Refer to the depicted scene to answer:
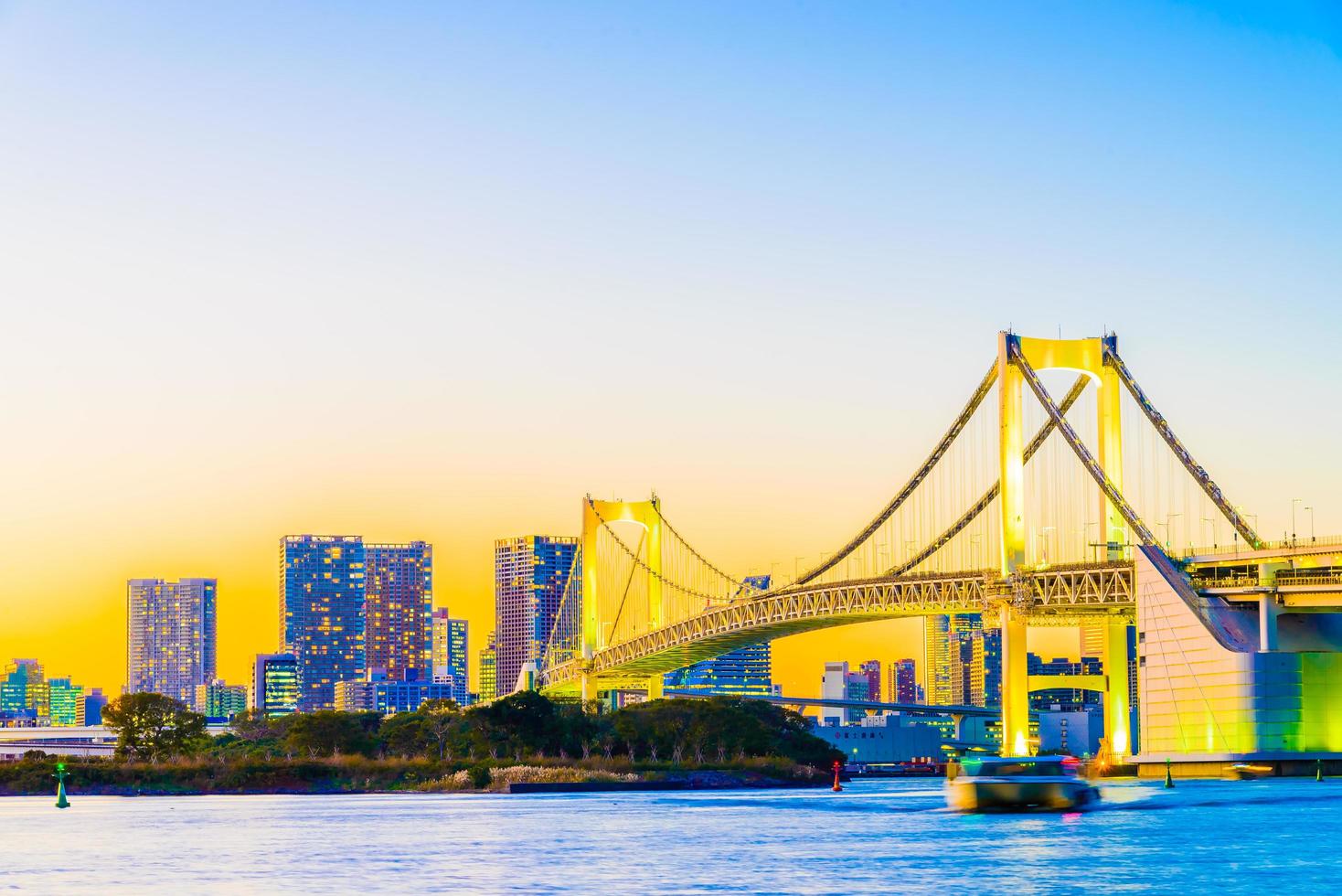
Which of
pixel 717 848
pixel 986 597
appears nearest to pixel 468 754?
pixel 986 597

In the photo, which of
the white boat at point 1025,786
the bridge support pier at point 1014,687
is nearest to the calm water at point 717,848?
the white boat at point 1025,786

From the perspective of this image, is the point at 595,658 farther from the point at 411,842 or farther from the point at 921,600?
the point at 411,842

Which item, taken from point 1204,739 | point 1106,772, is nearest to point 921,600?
point 1106,772

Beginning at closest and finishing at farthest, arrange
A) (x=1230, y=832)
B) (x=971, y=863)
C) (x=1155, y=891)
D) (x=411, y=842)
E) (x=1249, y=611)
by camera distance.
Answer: (x=1155, y=891)
(x=971, y=863)
(x=1230, y=832)
(x=411, y=842)
(x=1249, y=611)

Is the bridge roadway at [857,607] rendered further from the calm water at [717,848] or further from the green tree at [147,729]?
the green tree at [147,729]

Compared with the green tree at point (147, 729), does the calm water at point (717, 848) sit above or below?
below

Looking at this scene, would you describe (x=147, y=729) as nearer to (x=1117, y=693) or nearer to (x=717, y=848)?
(x=1117, y=693)
